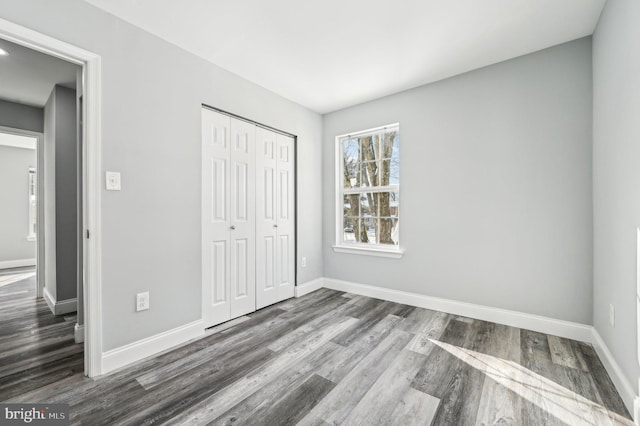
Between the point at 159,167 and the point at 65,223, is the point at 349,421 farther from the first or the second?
the point at 65,223

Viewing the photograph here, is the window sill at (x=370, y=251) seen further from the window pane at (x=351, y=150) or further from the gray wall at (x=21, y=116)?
the gray wall at (x=21, y=116)

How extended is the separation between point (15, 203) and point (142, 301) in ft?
19.0

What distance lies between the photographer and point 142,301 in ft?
6.79

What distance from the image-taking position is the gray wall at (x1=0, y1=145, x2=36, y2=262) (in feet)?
17.0

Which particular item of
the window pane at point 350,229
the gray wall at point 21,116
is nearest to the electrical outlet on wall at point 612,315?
the window pane at point 350,229

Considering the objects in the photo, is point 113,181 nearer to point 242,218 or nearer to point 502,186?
point 242,218

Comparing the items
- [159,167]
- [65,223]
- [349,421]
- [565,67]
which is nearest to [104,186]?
[159,167]

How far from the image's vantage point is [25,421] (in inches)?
56.2

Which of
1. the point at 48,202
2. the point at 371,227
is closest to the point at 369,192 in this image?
the point at 371,227

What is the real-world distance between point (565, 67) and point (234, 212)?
10.7 ft

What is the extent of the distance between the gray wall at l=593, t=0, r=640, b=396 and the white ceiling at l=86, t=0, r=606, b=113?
417 mm

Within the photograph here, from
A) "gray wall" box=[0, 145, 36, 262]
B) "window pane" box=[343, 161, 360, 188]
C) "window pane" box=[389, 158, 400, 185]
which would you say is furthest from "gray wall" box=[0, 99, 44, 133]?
"window pane" box=[389, 158, 400, 185]

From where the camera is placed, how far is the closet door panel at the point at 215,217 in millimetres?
2570

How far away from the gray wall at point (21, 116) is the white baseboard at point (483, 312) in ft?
14.8
